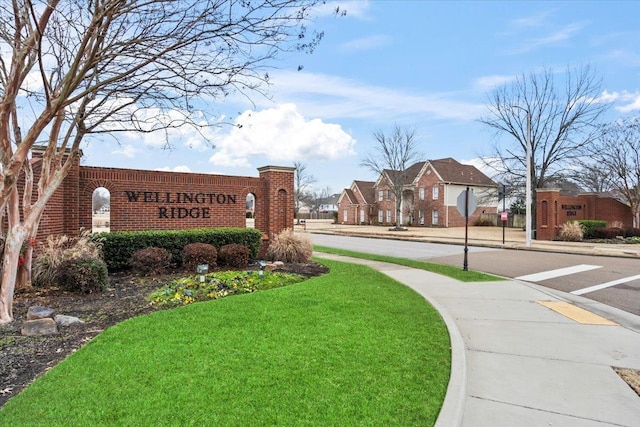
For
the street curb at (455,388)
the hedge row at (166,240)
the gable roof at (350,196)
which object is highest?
the gable roof at (350,196)

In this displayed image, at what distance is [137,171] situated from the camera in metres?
12.3

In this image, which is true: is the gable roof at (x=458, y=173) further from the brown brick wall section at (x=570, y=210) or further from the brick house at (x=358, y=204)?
the brown brick wall section at (x=570, y=210)

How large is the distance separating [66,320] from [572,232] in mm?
27821

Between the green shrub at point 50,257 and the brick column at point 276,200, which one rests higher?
the brick column at point 276,200

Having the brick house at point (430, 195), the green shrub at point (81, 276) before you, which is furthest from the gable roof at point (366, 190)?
the green shrub at point (81, 276)

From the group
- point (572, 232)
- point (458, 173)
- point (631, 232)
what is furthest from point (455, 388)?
point (458, 173)

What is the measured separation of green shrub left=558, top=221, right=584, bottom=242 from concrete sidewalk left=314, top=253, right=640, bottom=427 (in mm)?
20201

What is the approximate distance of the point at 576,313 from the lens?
7227 millimetres

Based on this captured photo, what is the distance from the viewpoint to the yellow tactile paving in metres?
6.65

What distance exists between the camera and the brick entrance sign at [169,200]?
1100cm

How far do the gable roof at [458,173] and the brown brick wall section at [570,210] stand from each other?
56.3 feet

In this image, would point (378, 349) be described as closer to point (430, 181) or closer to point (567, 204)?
point (567, 204)

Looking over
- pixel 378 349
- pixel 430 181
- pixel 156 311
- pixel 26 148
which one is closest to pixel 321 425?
pixel 378 349

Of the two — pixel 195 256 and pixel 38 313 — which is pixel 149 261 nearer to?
pixel 195 256
